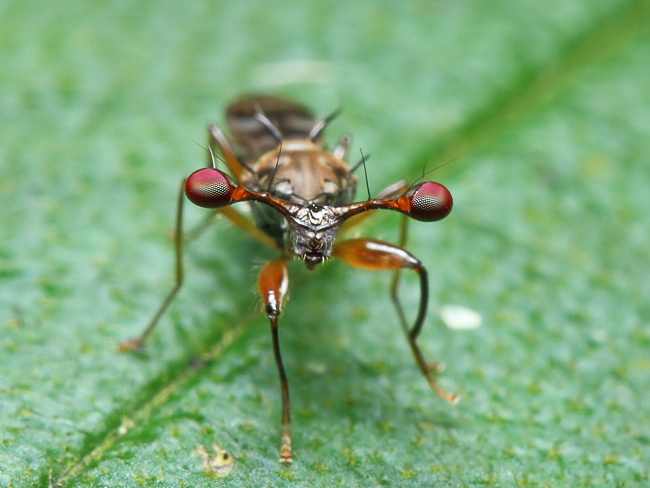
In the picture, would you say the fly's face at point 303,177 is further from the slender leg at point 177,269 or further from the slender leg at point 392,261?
the slender leg at point 177,269

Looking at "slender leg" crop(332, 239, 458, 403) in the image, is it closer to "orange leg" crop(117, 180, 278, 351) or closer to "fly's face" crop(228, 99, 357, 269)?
"fly's face" crop(228, 99, 357, 269)

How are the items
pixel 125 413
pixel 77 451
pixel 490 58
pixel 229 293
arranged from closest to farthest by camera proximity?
pixel 77 451 < pixel 125 413 < pixel 229 293 < pixel 490 58

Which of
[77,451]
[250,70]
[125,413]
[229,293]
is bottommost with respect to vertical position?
[77,451]

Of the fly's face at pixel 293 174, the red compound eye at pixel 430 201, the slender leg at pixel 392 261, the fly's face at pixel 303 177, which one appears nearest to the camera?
the red compound eye at pixel 430 201

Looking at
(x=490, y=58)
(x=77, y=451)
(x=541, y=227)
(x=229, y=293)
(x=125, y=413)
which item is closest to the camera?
Answer: (x=77, y=451)

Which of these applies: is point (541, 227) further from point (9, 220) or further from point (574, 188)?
point (9, 220)

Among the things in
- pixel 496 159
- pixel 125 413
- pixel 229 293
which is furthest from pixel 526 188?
pixel 125 413

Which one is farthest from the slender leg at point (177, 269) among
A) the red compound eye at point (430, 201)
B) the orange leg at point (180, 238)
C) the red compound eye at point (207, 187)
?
the red compound eye at point (430, 201)
